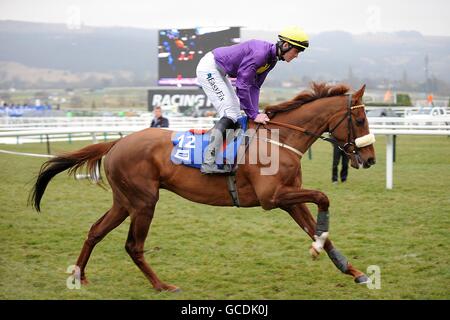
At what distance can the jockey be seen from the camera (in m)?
5.48

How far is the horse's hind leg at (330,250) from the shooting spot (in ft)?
17.9

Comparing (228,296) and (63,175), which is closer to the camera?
(228,296)

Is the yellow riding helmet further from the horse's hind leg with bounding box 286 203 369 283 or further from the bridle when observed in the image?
the horse's hind leg with bounding box 286 203 369 283

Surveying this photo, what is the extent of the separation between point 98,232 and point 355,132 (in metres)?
2.66

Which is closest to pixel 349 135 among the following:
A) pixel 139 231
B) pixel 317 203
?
pixel 317 203

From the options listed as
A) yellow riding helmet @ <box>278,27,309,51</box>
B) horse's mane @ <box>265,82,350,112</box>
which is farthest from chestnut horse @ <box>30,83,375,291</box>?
yellow riding helmet @ <box>278,27,309,51</box>

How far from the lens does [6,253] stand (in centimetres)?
666

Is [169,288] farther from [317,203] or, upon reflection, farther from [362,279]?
[362,279]

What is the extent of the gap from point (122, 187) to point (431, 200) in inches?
243

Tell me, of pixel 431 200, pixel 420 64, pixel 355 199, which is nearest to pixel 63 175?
pixel 355 199

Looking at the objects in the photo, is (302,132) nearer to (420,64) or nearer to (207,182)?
(207,182)

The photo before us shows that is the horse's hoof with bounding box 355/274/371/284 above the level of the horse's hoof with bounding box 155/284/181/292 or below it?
above

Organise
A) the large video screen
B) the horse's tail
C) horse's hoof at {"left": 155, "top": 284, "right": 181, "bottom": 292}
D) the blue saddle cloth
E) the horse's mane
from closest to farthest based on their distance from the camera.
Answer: horse's hoof at {"left": 155, "top": 284, "right": 181, "bottom": 292} < the blue saddle cloth < the horse's mane < the horse's tail < the large video screen

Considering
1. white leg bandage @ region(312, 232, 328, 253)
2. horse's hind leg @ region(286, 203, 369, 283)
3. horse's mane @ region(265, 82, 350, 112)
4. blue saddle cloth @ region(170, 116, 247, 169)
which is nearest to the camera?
white leg bandage @ region(312, 232, 328, 253)
